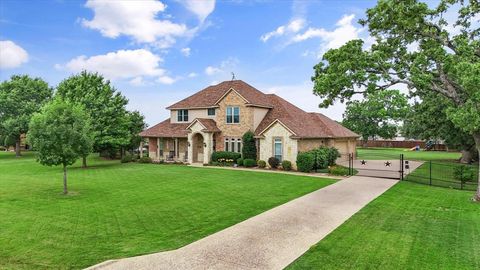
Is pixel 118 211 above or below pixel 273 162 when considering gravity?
below

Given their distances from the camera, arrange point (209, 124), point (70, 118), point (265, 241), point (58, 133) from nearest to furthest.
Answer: point (265, 241), point (58, 133), point (70, 118), point (209, 124)

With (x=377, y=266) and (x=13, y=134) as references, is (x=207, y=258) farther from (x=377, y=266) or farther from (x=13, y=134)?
(x=13, y=134)

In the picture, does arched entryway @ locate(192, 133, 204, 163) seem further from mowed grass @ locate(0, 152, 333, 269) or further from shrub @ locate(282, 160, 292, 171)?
mowed grass @ locate(0, 152, 333, 269)

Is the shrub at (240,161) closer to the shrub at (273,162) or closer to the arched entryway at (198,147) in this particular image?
the shrub at (273,162)

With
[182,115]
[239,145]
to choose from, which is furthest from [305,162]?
[182,115]

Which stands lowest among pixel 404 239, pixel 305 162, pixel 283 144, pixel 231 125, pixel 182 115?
pixel 404 239

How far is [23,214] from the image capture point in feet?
41.1

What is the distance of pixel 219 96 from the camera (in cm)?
3550

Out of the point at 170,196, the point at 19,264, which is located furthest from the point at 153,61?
the point at 19,264

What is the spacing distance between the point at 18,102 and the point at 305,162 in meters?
41.8

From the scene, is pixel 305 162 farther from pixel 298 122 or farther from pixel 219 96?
pixel 219 96

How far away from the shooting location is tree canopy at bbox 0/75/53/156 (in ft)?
143

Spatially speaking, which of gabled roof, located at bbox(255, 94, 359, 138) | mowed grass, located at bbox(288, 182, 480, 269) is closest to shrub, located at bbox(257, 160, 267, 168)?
gabled roof, located at bbox(255, 94, 359, 138)

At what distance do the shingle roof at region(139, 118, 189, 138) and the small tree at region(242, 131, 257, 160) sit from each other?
23.5 ft
